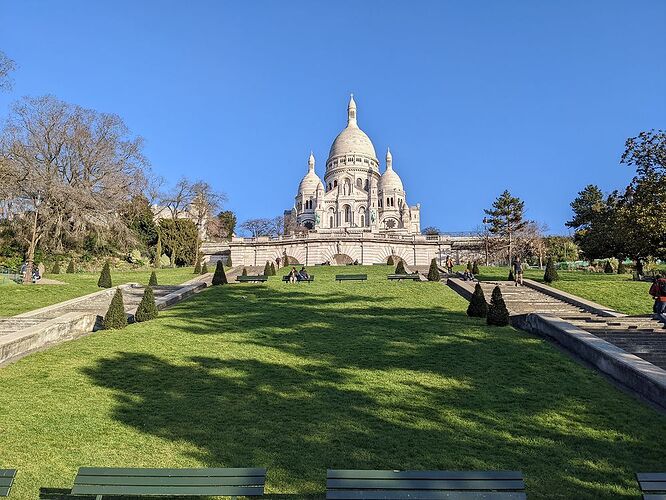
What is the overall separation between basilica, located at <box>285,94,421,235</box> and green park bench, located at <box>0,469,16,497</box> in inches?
3556

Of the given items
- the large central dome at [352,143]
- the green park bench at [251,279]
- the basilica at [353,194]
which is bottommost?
the green park bench at [251,279]

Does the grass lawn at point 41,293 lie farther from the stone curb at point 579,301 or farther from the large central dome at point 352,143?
the large central dome at point 352,143

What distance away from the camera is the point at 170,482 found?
551 cm

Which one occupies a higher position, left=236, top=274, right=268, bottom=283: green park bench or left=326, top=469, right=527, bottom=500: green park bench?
left=236, top=274, right=268, bottom=283: green park bench

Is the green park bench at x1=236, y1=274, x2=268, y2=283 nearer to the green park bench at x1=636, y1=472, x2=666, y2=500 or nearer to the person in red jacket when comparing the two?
the person in red jacket

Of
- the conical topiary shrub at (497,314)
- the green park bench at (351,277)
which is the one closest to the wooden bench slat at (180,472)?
the conical topiary shrub at (497,314)

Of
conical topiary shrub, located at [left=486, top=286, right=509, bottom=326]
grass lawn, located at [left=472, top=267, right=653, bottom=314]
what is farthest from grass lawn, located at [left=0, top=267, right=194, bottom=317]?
grass lawn, located at [left=472, top=267, right=653, bottom=314]

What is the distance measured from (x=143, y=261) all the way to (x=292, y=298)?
30.6 metres

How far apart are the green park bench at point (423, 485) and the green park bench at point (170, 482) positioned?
815mm

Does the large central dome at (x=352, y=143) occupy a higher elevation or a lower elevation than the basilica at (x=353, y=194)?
higher

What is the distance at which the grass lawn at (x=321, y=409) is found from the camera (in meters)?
7.26

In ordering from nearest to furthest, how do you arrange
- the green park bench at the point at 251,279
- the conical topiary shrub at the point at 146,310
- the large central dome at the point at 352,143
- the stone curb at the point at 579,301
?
the conical topiary shrub at the point at 146,310
the stone curb at the point at 579,301
the green park bench at the point at 251,279
the large central dome at the point at 352,143

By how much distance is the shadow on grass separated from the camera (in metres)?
7.28

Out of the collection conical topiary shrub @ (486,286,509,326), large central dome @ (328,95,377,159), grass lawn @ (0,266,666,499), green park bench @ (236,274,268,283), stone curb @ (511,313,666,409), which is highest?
large central dome @ (328,95,377,159)
